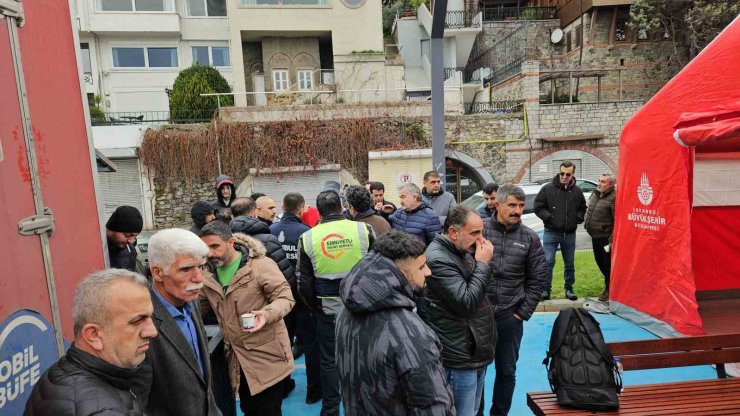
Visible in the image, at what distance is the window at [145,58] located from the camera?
23.2 meters

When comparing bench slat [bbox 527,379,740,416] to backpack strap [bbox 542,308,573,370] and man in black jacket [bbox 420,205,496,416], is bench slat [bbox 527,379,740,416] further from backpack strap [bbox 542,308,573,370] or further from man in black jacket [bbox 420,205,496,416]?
man in black jacket [bbox 420,205,496,416]

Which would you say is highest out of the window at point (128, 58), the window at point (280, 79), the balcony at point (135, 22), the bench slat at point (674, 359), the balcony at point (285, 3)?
the balcony at point (285, 3)

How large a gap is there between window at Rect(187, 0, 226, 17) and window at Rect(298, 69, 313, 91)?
5522 millimetres

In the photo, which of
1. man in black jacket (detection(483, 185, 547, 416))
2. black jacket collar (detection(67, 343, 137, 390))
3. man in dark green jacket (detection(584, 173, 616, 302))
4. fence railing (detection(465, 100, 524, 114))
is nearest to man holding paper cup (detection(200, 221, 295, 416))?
black jacket collar (detection(67, 343, 137, 390))

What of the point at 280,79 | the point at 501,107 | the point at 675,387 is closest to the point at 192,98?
the point at 280,79

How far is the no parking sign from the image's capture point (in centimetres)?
169

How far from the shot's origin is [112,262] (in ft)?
10.6

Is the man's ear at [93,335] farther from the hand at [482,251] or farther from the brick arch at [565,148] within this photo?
the brick arch at [565,148]

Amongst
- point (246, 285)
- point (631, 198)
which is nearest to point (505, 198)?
point (246, 285)

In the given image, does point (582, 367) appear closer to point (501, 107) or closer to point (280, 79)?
point (501, 107)

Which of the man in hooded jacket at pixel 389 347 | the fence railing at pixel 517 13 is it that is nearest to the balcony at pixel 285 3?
the fence railing at pixel 517 13

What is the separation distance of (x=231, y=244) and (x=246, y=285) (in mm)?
298

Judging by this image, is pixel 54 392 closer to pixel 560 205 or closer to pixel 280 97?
pixel 560 205

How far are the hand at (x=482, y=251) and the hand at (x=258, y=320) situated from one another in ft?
4.73
